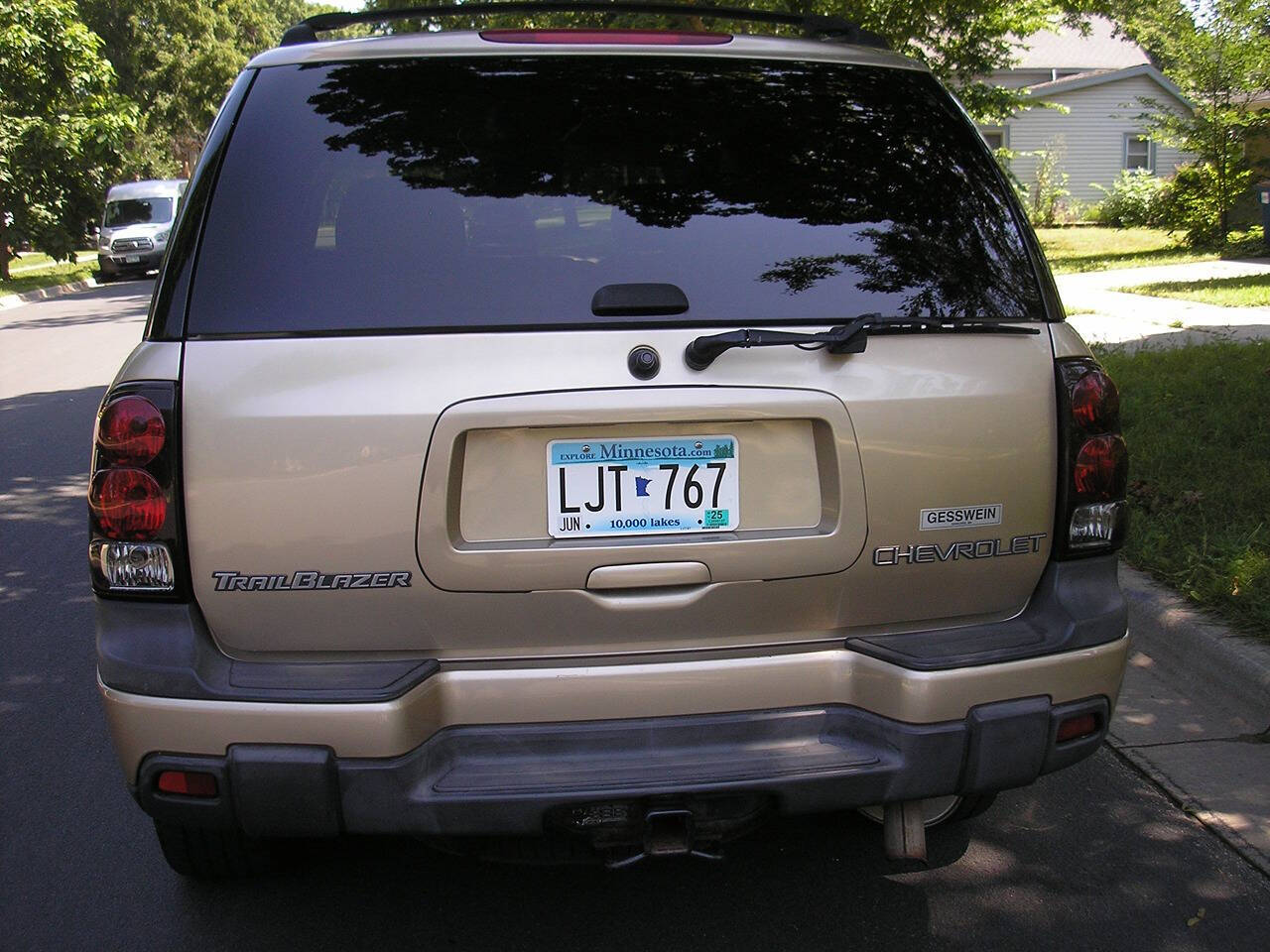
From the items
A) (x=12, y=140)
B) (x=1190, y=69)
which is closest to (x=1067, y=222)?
(x=1190, y=69)

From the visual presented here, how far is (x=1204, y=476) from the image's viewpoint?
6.21 metres

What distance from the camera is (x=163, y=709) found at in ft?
8.29

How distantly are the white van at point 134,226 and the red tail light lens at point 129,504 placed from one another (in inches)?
1054

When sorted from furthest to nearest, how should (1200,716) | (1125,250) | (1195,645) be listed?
(1125,250) < (1195,645) < (1200,716)

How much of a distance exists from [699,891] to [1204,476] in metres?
4.03

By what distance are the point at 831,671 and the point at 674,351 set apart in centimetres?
72

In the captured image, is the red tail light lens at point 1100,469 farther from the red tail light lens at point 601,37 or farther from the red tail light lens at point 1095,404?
the red tail light lens at point 601,37

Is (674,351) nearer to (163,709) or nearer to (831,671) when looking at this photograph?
(831,671)

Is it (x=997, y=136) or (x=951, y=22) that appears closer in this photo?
(x=951, y=22)

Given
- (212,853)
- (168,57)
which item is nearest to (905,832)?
(212,853)

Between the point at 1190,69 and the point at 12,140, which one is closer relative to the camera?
the point at 1190,69

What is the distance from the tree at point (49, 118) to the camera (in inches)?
1024

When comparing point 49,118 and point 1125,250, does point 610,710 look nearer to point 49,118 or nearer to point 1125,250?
point 1125,250

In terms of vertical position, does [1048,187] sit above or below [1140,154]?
below
